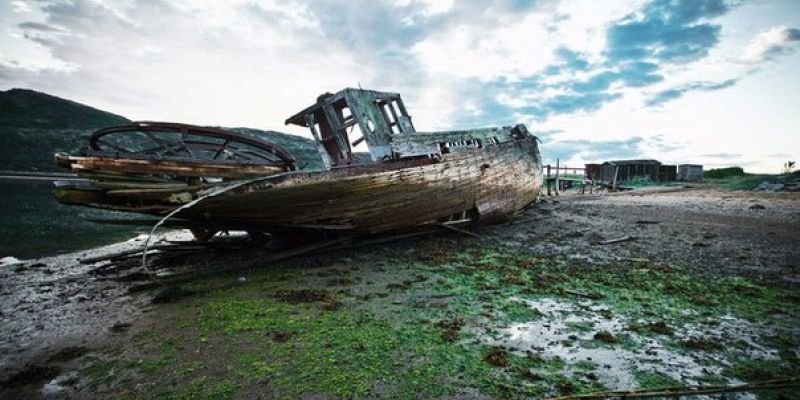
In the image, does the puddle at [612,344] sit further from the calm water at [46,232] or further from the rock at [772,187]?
the rock at [772,187]

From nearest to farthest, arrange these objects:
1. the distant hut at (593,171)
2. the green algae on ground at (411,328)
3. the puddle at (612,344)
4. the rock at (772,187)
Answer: the green algae on ground at (411,328), the puddle at (612,344), the rock at (772,187), the distant hut at (593,171)

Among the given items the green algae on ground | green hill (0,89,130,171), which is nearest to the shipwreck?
the green algae on ground

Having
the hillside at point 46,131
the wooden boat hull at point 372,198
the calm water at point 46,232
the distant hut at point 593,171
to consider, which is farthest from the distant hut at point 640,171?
the calm water at point 46,232

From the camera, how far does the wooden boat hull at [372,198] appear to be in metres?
4.76

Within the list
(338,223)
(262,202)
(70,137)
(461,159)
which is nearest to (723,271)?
(461,159)

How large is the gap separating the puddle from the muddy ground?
0.06 feet

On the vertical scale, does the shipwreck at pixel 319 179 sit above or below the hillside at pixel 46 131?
below

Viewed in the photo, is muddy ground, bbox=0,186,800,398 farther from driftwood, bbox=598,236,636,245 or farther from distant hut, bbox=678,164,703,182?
distant hut, bbox=678,164,703,182

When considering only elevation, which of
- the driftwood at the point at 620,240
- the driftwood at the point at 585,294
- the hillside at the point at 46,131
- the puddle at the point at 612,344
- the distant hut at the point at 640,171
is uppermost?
the hillside at the point at 46,131

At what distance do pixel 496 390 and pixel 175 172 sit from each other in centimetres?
496

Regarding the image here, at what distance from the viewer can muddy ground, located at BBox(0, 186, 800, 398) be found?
8.43 feet

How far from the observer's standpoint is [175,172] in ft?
16.5

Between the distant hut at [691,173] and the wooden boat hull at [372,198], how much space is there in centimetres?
4099

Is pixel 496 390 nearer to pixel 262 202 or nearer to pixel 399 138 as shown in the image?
pixel 262 202
